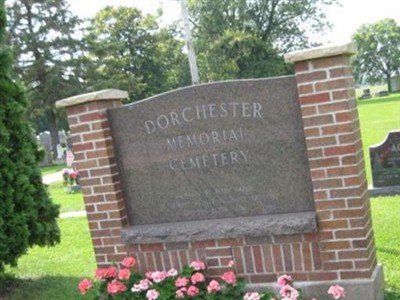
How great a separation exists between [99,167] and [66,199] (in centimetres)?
958

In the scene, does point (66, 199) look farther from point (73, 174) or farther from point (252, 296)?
point (252, 296)

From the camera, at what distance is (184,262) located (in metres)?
4.70

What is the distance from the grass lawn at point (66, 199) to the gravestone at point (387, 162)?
6309 millimetres

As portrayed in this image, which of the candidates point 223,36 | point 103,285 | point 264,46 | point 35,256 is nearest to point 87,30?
point 223,36

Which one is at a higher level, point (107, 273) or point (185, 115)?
point (185, 115)

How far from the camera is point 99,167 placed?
485cm

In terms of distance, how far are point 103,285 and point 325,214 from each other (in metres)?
2.05

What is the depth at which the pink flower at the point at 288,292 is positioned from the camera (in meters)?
3.96

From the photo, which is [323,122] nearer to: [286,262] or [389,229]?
[286,262]

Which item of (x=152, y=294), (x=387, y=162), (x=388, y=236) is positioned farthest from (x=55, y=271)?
(x=387, y=162)

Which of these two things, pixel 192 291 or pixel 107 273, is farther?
pixel 107 273

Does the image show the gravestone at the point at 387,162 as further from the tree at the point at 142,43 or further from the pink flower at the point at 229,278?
the tree at the point at 142,43

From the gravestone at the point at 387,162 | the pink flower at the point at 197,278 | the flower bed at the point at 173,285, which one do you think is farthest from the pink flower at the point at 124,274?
the gravestone at the point at 387,162

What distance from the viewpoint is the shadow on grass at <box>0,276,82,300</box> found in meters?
5.73
